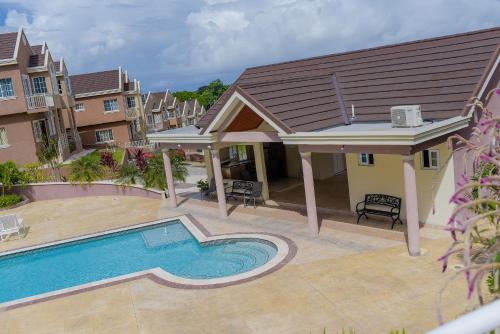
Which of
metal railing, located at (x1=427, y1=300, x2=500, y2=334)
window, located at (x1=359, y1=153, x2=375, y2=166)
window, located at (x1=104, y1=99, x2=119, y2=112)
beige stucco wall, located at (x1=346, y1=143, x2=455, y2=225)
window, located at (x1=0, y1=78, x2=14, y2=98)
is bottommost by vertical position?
beige stucco wall, located at (x1=346, y1=143, x2=455, y2=225)

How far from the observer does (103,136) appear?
51031 mm

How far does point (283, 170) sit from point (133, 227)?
29.9 ft

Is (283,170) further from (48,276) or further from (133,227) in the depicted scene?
(48,276)

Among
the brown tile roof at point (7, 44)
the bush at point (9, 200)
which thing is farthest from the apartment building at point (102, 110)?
the bush at point (9, 200)

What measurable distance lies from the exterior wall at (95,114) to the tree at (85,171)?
23825mm

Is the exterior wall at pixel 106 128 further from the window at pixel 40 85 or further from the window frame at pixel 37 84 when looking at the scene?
the window frame at pixel 37 84

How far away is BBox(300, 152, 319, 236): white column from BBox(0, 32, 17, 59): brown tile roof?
84.0 feet

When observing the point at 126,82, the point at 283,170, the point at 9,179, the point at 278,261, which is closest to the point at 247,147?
the point at 283,170

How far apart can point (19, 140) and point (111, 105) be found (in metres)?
19.4

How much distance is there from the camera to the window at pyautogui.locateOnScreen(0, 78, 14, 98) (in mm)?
31547

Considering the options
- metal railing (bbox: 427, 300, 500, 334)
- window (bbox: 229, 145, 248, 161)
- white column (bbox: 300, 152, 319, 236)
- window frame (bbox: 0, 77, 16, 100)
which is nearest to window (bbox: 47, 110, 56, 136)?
window frame (bbox: 0, 77, 16, 100)

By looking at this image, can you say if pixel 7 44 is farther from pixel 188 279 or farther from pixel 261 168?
pixel 188 279

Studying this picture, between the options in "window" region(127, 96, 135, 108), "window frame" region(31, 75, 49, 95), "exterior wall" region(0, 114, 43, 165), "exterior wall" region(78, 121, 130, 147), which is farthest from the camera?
"window" region(127, 96, 135, 108)

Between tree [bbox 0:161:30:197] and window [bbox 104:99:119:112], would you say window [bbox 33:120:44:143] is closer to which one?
tree [bbox 0:161:30:197]
